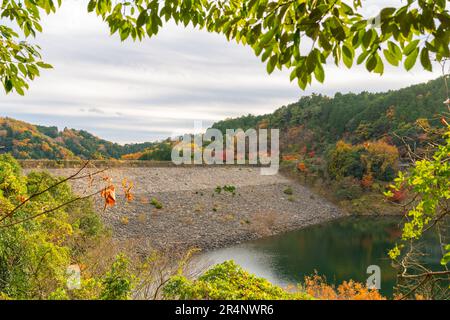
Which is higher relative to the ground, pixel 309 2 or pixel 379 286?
pixel 309 2

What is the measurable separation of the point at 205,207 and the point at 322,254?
9665 millimetres

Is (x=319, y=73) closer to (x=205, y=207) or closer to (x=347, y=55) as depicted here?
(x=347, y=55)

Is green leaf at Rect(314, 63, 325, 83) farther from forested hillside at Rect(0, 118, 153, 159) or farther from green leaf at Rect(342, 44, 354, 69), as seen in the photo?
forested hillside at Rect(0, 118, 153, 159)

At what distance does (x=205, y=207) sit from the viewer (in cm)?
2683

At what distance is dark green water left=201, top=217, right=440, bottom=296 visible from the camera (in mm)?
15703

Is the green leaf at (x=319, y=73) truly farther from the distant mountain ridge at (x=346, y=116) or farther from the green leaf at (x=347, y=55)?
the distant mountain ridge at (x=346, y=116)

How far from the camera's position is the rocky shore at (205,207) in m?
21.6

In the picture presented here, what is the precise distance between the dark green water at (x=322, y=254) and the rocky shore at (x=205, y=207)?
1.91 meters

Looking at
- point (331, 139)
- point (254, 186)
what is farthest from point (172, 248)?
point (331, 139)

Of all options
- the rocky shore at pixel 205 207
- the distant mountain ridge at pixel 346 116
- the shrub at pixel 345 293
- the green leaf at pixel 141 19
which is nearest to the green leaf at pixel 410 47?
the green leaf at pixel 141 19

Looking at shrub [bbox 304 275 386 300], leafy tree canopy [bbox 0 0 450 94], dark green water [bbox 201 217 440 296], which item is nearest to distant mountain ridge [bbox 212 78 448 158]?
dark green water [bbox 201 217 440 296]

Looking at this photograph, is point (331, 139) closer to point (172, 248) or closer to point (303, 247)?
point (303, 247)
